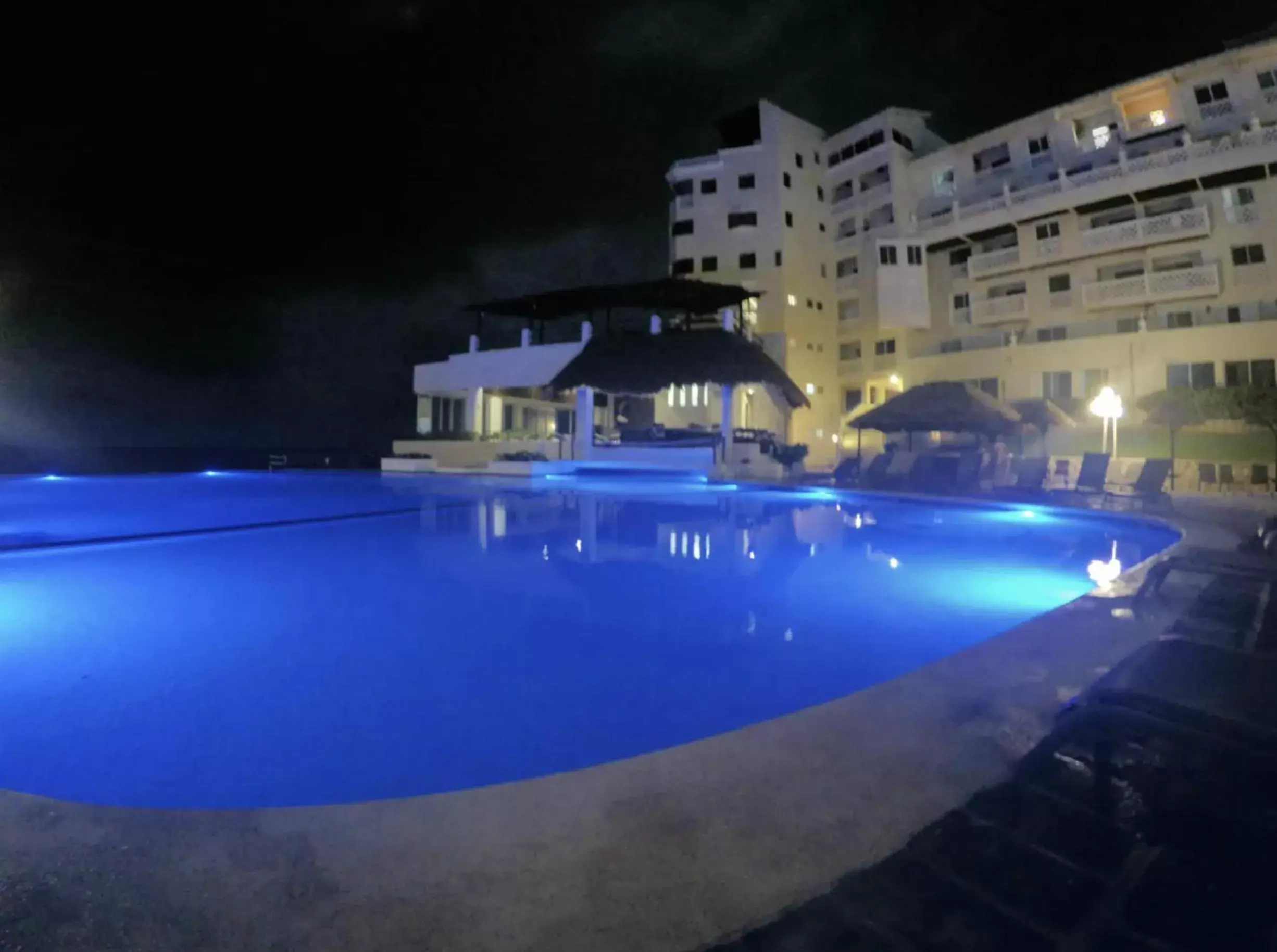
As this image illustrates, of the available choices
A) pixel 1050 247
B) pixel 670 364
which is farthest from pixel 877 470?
pixel 1050 247

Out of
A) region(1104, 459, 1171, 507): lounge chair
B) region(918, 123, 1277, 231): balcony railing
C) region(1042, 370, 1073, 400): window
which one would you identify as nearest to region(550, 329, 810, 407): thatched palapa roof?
region(1042, 370, 1073, 400): window

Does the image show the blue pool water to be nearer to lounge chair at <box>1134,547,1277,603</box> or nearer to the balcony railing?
lounge chair at <box>1134,547,1277,603</box>

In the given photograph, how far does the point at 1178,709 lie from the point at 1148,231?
87.6ft

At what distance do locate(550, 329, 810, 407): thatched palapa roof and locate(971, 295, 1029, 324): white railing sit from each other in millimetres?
9060

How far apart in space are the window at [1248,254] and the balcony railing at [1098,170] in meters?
2.45

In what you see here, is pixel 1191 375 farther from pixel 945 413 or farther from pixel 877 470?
pixel 877 470

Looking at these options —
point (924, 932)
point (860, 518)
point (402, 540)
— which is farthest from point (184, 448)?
point (924, 932)

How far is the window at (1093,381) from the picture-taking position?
71.1 feet

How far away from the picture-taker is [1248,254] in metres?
20.8

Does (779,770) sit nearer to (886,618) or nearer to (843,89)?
(886,618)

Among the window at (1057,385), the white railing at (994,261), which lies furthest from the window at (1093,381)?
the white railing at (994,261)

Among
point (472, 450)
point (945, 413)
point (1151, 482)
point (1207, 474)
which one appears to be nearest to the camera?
point (1151, 482)

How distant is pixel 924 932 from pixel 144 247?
32.0 metres

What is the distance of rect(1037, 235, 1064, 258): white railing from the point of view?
24359mm
